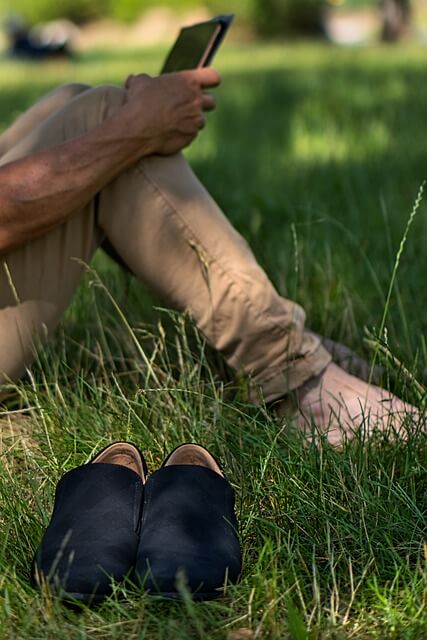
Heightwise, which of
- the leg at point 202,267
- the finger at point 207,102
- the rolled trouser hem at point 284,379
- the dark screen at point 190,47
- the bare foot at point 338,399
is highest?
the dark screen at point 190,47

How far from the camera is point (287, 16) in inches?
1122

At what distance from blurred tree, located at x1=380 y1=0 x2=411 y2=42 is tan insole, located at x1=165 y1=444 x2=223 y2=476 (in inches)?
908

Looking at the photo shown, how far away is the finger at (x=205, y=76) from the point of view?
8.03 feet

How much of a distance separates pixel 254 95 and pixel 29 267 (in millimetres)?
6509

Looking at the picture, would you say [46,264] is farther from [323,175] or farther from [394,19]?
[394,19]

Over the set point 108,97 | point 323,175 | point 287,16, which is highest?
point 108,97

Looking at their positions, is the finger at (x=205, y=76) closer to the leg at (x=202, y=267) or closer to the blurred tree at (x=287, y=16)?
the leg at (x=202, y=267)

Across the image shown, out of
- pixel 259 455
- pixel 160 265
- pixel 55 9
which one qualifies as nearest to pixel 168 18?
pixel 55 9

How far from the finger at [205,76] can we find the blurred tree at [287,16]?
86.4 feet

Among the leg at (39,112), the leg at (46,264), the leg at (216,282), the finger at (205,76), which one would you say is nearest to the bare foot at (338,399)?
the leg at (216,282)

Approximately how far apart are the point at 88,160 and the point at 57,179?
0.07m

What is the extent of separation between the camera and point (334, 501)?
190 centimetres

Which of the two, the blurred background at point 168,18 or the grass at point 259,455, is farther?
the blurred background at point 168,18

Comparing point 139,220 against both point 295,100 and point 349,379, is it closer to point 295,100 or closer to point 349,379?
point 349,379
